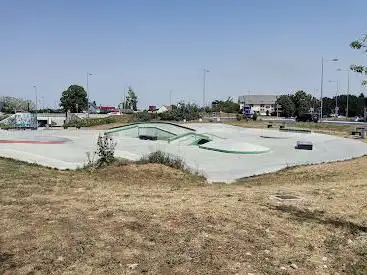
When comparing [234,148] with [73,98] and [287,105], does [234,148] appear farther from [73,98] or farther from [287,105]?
[73,98]

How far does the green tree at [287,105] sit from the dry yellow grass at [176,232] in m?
121

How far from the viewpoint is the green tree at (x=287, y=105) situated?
426 ft

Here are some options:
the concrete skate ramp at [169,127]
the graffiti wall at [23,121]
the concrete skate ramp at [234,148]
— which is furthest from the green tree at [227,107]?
the concrete skate ramp at [234,148]

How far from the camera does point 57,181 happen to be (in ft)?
42.7

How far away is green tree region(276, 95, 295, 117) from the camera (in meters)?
130

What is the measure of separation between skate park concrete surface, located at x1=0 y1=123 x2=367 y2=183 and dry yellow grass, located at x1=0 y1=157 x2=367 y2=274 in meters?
9.04

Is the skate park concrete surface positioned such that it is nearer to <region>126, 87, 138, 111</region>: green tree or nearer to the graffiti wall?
the graffiti wall

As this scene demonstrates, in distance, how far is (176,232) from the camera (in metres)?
7.08

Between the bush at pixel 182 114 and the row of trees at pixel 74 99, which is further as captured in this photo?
the row of trees at pixel 74 99

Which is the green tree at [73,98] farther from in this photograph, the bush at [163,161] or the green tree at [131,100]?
the bush at [163,161]

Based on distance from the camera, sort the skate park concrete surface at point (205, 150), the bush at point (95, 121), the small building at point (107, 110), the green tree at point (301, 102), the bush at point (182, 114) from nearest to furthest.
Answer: the skate park concrete surface at point (205, 150) < the bush at point (95, 121) < the bush at point (182, 114) < the green tree at point (301, 102) < the small building at point (107, 110)

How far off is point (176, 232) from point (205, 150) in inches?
1132

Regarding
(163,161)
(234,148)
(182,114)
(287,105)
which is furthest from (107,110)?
(163,161)

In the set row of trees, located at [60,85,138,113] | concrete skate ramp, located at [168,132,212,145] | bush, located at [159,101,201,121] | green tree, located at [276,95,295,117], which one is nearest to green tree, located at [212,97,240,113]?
green tree, located at [276,95,295,117]
